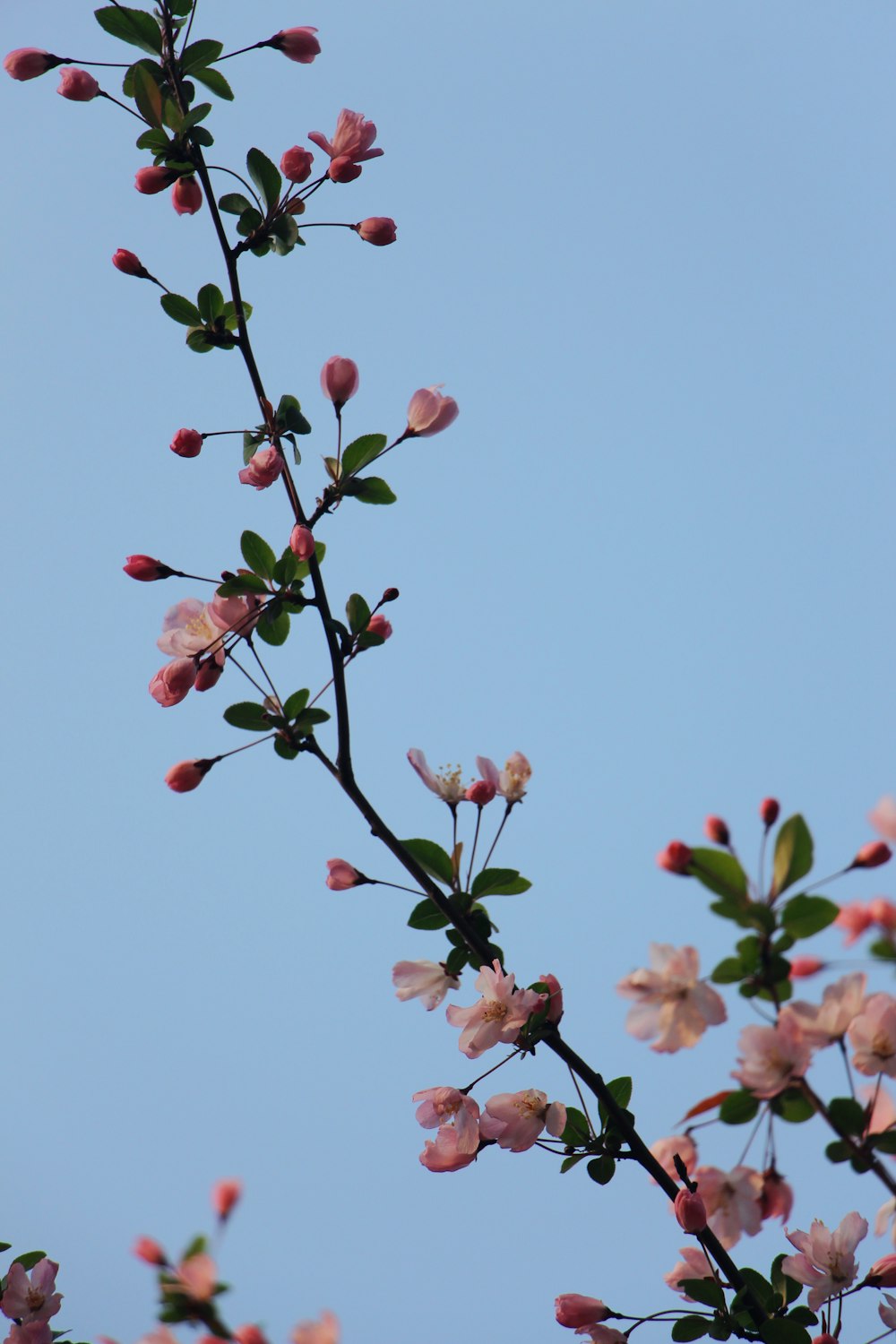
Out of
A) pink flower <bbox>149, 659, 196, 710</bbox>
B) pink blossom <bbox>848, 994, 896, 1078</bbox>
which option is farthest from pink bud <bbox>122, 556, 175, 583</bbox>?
pink blossom <bbox>848, 994, 896, 1078</bbox>

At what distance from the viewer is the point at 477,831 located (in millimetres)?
2029

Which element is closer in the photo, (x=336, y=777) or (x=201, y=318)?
(x=336, y=777)

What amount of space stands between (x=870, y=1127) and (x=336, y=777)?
931 mm

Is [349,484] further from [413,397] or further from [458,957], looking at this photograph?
[458,957]

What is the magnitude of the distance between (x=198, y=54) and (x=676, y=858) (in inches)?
73.5

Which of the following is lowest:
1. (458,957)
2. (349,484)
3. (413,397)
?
(458,957)

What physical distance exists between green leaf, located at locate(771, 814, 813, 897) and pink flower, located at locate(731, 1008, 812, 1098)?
5.4 inches

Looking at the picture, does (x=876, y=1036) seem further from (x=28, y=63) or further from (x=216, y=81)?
(x=28, y=63)

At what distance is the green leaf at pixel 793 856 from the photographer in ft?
3.98

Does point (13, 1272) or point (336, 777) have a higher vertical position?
point (336, 777)

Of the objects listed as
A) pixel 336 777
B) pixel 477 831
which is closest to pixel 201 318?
pixel 336 777

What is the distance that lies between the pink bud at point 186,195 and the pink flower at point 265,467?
1.98ft

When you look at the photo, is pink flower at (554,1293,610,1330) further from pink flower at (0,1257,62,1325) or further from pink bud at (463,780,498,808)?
pink flower at (0,1257,62,1325)

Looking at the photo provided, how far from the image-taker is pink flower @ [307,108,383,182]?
7.34ft
